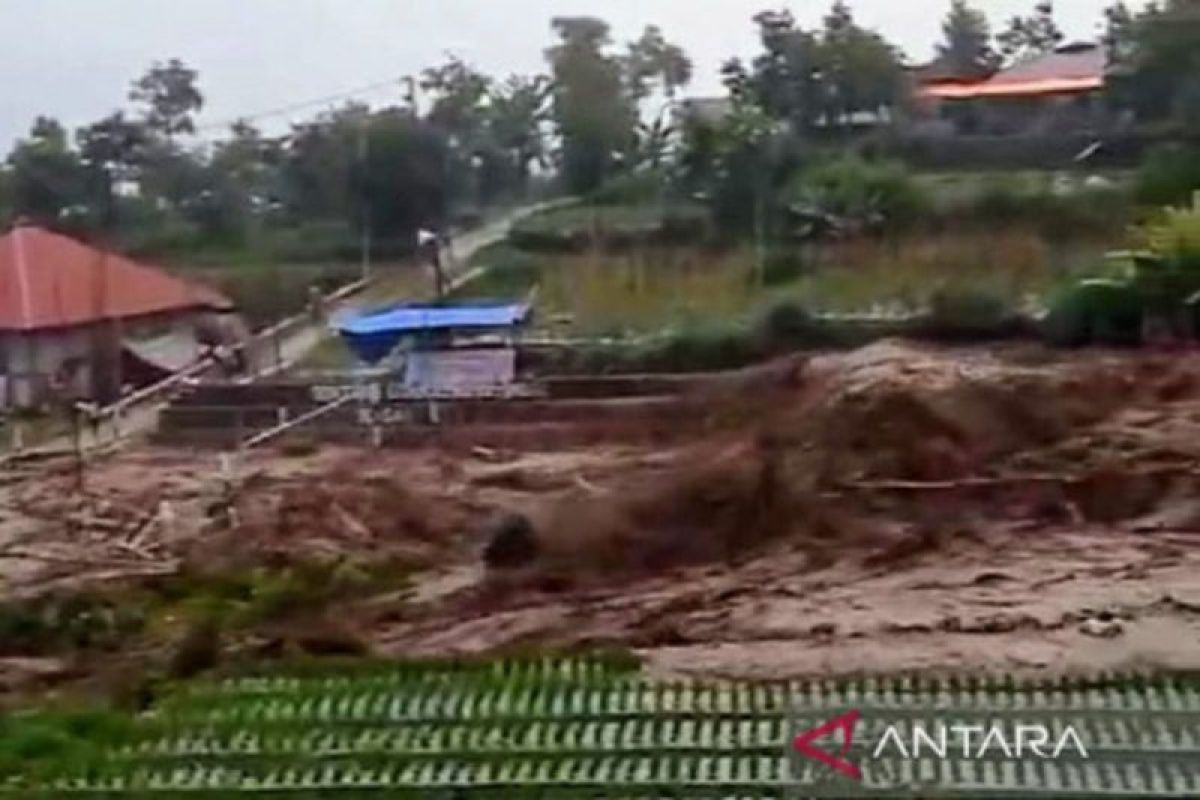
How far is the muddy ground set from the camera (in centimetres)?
761

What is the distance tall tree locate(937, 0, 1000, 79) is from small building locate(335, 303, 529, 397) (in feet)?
36.0

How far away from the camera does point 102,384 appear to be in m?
15.9

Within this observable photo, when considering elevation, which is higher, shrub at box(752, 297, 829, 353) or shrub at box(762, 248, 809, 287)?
shrub at box(762, 248, 809, 287)

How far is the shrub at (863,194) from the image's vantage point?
694 inches

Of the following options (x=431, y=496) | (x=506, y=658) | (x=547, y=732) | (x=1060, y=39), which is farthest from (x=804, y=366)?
(x=1060, y=39)

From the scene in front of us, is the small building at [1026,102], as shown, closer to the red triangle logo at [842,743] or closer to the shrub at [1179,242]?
the shrub at [1179,242]

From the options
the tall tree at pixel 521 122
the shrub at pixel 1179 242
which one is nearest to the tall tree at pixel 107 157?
the tall tree at pixel 521 122

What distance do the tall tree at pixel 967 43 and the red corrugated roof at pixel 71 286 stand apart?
11.3 meters

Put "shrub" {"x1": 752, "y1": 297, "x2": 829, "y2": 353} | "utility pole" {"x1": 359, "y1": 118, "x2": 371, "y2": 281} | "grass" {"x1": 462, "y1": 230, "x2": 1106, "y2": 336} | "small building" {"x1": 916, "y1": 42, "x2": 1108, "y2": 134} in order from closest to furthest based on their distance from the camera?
"shrub" {"x1": 752, "y1": 297, "x2": 829, "y2": 353}, "grass" {"x1": 462, "y1": 230, "x2": 1106, "y2": 336}, "utility pole" {"x1": 359, "y1": 118, "x2": 371, "y2": 281}, "small building" {"x1": 916, "y1": 42, "x2": 1108, "y2": 134}

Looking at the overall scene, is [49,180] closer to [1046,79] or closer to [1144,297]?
[1046,79]

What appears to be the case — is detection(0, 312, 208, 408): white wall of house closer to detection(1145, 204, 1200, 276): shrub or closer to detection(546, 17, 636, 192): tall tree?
detection(546, 17, 636, 192): tall tree

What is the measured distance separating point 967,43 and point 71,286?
43.7ft

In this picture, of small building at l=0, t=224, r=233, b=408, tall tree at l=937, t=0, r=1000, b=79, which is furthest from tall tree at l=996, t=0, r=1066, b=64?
small building at l=0, t=224, r=233, b=408

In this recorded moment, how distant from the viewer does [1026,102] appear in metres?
20.6
